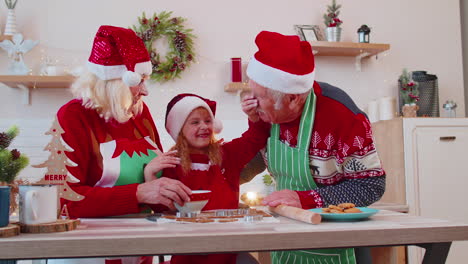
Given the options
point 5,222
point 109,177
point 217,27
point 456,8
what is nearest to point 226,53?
point 217,27

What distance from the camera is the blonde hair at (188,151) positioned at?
1.84m

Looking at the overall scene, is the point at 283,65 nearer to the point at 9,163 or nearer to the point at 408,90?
the point at 9,163

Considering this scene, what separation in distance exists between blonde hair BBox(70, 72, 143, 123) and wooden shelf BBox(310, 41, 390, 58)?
2398mm

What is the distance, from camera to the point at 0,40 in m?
3.62

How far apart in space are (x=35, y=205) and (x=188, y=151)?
79cm

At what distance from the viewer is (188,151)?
1.90 meters

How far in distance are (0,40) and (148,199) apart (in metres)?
2.68

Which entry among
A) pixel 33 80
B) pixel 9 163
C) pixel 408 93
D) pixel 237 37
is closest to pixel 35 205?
pixel 9 163

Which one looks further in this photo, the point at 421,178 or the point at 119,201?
the point at 421,178

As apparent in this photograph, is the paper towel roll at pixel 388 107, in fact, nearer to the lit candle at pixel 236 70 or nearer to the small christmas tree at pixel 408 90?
the small christmas tree at pixel 408 90

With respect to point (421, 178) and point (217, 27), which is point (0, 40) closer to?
point (217, 27)

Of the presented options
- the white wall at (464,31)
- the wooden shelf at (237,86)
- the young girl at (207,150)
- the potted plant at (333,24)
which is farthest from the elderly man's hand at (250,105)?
the white wall at (464,31)

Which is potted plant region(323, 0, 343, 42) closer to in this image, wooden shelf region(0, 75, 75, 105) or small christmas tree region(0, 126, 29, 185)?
wooden shelf region(0, 75, 75, 105)

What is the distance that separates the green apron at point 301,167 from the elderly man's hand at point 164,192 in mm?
402
